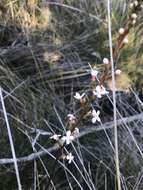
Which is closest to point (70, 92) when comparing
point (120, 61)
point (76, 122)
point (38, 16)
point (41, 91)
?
point (41, 91)

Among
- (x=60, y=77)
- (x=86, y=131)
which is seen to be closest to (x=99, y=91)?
(x=86, y=131)

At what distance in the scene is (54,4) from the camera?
188 centimetres

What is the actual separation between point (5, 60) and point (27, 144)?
0.36m

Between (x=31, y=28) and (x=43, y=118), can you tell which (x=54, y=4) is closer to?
(x=31, y=28)

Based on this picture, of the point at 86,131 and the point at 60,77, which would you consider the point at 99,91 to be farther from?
the point at 60,77

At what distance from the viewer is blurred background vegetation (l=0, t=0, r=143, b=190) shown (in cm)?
137

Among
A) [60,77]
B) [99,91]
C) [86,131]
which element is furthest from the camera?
[60,77]

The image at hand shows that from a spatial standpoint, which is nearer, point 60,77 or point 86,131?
point 86,131

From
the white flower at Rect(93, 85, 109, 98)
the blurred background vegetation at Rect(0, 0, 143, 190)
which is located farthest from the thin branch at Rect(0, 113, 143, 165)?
the white flower at Rect(93, 85, 109, 98)

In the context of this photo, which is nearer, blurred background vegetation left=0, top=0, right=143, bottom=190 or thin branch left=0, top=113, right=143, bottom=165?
thin branch left=0, top=113, right=143, bottom=165

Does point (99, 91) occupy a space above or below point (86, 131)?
above

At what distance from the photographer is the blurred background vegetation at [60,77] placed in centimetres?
137

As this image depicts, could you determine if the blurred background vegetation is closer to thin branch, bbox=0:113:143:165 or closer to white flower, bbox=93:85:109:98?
thin branch, bbox=0:113:143:165

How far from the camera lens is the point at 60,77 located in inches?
64.1
